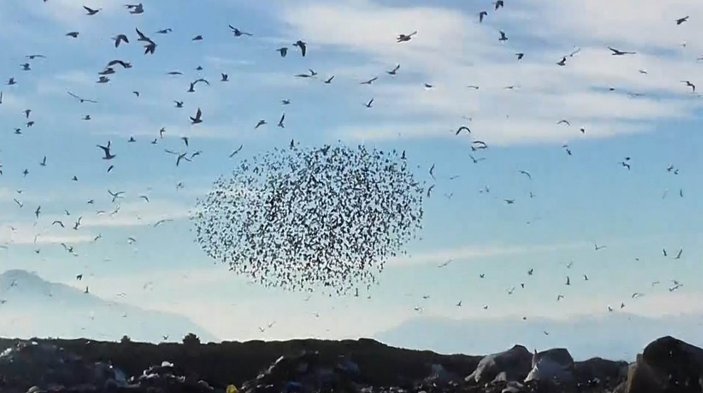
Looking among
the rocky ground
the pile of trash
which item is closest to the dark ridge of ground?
the rocky ground

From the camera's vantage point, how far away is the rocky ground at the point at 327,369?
23.0m

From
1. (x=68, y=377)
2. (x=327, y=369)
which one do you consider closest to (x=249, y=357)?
(x=327, y=369)

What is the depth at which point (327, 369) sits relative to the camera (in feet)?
95.5

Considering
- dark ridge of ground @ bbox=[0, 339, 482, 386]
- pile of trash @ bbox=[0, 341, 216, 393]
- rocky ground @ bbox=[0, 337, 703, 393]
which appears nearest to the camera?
rocky ground @ bbox=[0, 337, 703, 393]

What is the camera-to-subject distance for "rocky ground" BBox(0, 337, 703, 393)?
75.3 ft

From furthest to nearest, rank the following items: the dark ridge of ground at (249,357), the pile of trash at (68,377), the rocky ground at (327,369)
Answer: the dark ridge of ground at (249,357) < the pile of trash at (68,377) < the rocky ground at (327,369)

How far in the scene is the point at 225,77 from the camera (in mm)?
20281

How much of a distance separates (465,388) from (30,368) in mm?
9747

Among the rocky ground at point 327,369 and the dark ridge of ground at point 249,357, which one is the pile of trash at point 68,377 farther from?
the dark ridge of ground at point 249,357

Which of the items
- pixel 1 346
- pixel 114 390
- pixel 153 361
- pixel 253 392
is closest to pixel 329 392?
pixel 253 392

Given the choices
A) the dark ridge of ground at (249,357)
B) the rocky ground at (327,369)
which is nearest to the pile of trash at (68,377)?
the rocky ground at (327,369)

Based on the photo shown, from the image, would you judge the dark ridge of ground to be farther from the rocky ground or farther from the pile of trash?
the pile of trash

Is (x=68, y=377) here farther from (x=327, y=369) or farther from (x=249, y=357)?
(x=249, y=357)

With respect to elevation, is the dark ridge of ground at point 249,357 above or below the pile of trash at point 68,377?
above
